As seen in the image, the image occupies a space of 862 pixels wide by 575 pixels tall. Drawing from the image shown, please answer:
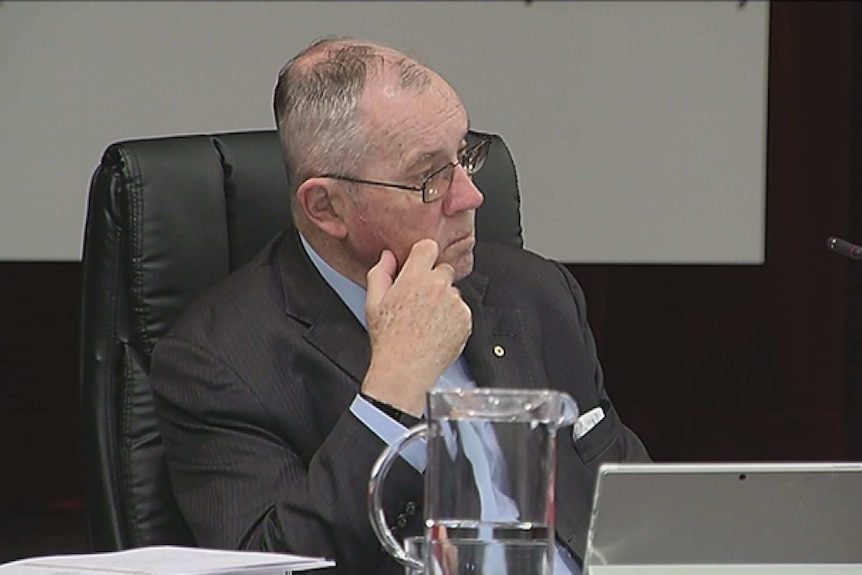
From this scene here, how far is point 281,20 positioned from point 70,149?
51 cm

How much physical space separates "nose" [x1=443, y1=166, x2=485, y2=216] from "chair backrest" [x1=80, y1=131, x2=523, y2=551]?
29 centimetres

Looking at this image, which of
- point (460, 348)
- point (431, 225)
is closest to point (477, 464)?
point (460, 348)

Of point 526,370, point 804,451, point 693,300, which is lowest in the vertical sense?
point 804,451

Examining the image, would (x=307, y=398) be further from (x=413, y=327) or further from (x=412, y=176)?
(x=412, y=176)

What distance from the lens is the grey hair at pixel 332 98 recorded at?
193 centimetres

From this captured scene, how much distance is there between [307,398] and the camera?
1888mm

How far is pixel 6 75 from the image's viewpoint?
3.38 metres

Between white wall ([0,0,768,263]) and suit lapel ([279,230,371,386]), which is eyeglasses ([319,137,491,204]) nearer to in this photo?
suit lapel ([279,230,371,386])

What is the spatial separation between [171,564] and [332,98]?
0.78 m

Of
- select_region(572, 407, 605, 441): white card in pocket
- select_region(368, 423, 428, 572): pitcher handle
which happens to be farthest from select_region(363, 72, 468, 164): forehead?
select_region(368, 423, 428, 572): pitcher handle

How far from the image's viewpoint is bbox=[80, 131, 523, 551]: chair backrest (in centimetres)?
195

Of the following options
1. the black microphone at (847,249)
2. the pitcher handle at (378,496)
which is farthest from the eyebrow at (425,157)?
the pitcher handle at (378,496)

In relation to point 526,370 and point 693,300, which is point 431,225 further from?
point 693,300

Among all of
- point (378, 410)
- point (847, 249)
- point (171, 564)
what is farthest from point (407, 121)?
point (171, 564)
